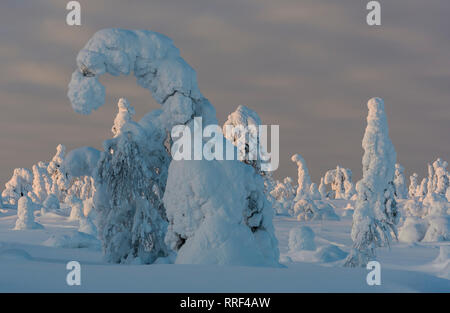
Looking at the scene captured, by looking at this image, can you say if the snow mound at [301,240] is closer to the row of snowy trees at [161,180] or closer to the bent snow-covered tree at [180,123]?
the row of snowy trees at [161,180]

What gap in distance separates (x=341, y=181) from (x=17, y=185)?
37.3m

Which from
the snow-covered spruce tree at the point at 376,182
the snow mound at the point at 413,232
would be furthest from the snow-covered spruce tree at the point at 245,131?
the snow mound at the point at 413,232

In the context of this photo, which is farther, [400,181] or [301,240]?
[400,181]

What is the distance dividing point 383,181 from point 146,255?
35.7 feet

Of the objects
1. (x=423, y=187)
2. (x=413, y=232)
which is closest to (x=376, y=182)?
(x=413, y=232)

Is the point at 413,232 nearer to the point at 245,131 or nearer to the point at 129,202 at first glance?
the point at 245,131

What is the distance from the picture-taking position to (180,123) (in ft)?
37.1

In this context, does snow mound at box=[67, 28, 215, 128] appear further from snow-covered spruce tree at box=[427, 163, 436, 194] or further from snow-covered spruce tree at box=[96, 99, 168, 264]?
snow-covered spruce tree at box=[427, 163, 436, 194]

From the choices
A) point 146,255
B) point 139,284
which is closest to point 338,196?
point 146,255

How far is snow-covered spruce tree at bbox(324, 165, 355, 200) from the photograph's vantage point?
2611 inches

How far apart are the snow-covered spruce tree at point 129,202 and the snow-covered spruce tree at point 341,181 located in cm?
5471

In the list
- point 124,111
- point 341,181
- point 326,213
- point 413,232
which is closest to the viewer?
point 413,232

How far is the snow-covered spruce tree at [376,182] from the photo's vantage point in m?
19.9
